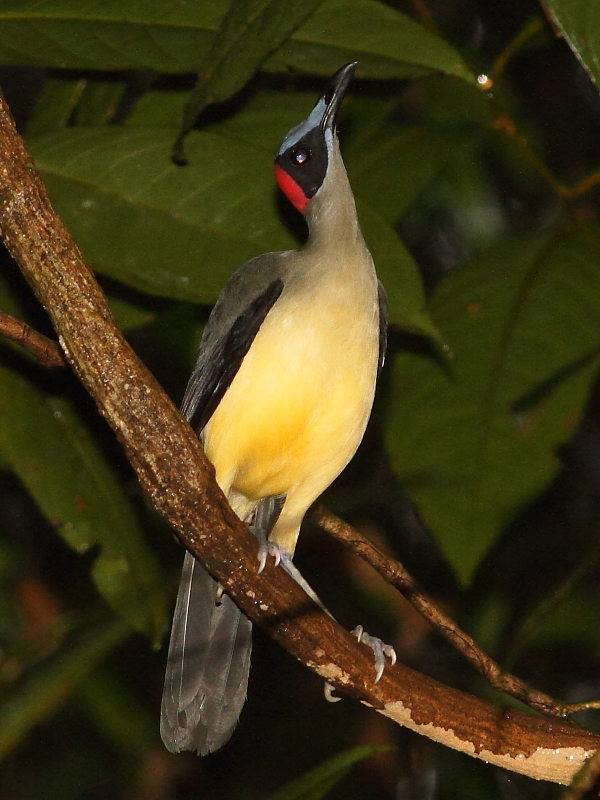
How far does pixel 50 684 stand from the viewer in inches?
23.4

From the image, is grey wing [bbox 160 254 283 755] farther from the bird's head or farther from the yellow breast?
the bird's head

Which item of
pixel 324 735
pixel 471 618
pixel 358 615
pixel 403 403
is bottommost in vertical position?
pixel 324 735

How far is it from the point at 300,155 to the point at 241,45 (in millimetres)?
616

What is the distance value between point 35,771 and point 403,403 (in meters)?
2.10

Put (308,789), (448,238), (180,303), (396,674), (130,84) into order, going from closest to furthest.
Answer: (308,789), (396,674), (180,303), (130,84), (448,238)

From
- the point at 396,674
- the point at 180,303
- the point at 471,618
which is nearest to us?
the point at 396,674

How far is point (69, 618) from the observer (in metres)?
0.68

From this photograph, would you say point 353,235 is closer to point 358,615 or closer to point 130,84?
point 130,84

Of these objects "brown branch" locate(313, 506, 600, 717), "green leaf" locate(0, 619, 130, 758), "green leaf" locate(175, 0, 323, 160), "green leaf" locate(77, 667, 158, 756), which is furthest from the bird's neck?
"green leaf" locate(0, 619, 130, 758)

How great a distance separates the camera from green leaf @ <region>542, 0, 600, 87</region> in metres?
1.52

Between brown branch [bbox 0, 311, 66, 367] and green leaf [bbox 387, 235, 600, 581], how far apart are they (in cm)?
84

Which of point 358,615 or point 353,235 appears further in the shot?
point 358,615

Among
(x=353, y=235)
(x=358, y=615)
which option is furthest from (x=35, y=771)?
(x=353, y=235)

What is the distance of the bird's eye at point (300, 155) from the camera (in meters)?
2.35
